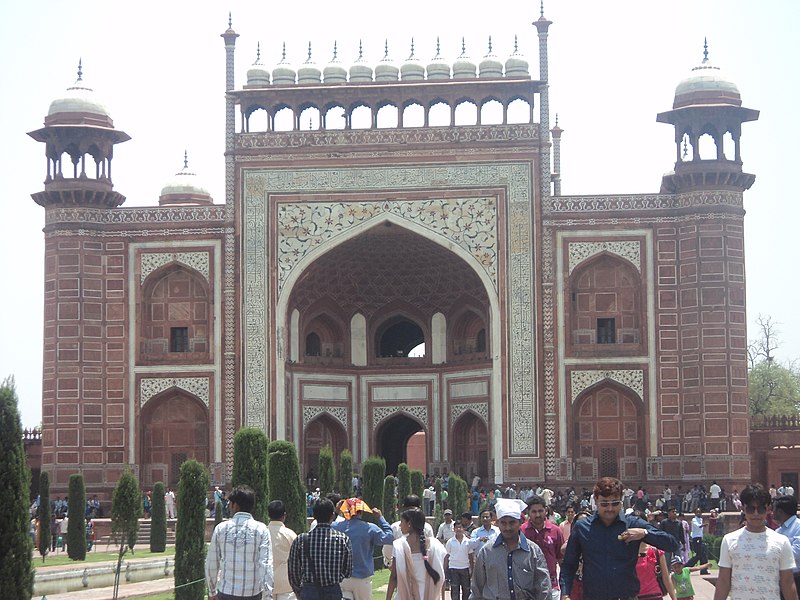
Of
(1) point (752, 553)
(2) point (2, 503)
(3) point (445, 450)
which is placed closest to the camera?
(1) point (752, 553)

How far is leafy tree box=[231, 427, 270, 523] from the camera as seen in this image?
13539 mm

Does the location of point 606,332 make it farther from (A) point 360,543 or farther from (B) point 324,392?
(A) point 360,543

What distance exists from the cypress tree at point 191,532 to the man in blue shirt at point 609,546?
6.69 metres

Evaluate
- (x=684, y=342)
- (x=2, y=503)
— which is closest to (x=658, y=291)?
(x=684, y=342)

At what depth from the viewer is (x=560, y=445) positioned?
79.2ft

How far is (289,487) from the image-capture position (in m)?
14.8

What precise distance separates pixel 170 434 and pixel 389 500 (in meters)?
5.58

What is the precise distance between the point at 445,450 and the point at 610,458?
322 cm

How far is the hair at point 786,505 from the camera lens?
703 cm

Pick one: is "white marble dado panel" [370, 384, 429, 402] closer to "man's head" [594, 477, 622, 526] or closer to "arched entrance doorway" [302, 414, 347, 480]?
"arched entrance doorway" [302, 414, 347, 480]

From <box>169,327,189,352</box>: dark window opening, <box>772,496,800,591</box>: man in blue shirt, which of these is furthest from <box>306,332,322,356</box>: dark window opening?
<box>772,496,800,591</box>: man in blue shirt

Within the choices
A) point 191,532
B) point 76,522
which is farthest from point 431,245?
point 191,532

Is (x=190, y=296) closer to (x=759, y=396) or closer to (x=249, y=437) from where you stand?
(x=249, y=437)

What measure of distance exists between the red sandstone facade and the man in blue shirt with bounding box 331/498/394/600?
52.2ft
